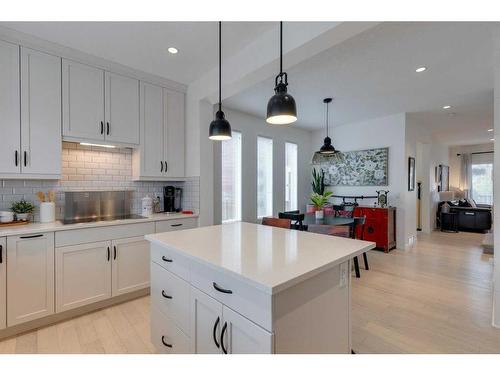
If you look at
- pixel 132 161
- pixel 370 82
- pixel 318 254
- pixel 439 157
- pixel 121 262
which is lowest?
pixel 121 262

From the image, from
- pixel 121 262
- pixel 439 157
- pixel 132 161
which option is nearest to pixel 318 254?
pixel 121 262

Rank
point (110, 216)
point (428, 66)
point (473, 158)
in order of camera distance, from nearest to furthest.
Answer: point (428, 66) → point (110, 216) → point (473, 158)

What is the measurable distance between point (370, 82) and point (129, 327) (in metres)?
3.86

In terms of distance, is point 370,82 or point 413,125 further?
point 413,125

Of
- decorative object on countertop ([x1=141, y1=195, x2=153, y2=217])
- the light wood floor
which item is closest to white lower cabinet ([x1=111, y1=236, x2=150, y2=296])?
the light wood floor

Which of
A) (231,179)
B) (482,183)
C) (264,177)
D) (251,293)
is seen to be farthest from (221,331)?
(482,183)

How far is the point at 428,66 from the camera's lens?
2799mm

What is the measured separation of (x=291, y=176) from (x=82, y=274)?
429 cm

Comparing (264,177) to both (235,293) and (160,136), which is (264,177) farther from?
(235,293)

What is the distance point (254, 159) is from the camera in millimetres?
4645

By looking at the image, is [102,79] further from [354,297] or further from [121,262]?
[354,297]

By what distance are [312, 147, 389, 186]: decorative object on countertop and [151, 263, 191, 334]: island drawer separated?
353 centimetres

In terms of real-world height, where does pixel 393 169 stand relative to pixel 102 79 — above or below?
below

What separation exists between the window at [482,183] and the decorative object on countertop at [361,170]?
6.23m
